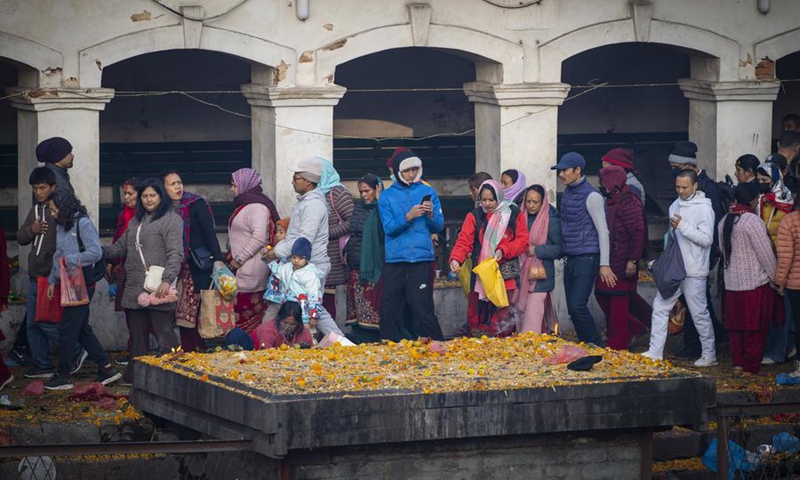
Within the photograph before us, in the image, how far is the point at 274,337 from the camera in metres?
12.2

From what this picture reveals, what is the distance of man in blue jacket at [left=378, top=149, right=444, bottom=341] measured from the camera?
42.7 feet

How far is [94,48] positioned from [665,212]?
780 cm

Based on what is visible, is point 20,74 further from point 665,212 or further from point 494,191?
point 665,212

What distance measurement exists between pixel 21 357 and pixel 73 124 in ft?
7.01

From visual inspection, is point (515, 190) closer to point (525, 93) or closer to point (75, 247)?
point (525, 93)

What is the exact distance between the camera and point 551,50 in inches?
615

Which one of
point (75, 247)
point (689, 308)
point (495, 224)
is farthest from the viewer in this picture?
point (495, 224)

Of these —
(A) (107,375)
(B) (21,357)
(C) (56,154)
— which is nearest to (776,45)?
(C) (56,154)

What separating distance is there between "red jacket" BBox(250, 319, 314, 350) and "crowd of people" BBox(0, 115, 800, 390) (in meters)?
0.01

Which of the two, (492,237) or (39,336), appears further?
(492,237)

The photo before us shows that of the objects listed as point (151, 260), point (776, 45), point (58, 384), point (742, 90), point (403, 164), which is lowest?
point (58, 384)

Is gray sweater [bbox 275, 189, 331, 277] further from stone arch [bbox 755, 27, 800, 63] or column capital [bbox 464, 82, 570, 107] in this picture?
stone arch [bbox 755, 27, 800, 63]

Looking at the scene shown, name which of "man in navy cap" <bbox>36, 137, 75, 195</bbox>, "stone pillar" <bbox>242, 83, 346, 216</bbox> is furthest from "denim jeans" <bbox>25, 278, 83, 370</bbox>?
"stone pillar" <bbox>242, 83, 346, 216</bbox>

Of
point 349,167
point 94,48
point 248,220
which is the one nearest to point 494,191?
point 248,220
